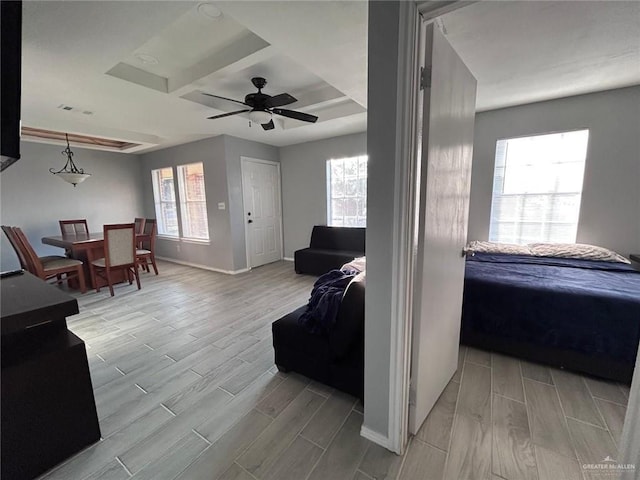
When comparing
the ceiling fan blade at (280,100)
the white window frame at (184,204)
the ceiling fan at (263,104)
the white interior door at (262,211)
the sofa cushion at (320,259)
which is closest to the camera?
the ceiling fan blade at (280,100)

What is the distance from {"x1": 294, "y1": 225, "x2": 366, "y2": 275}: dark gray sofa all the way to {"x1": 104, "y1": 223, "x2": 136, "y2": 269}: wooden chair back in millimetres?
2476

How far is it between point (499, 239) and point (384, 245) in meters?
3.39

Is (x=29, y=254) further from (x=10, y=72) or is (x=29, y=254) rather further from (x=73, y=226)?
(x=10, y=72)

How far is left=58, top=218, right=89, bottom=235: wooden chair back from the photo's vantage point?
4777 millimetres

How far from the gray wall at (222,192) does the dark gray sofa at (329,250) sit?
1.22 metres

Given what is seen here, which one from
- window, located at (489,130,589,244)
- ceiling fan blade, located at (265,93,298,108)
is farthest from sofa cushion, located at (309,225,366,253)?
ceiling fan blade, located at (265,93,298,108)

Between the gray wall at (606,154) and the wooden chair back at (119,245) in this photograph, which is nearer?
the gray wall at (606,154)

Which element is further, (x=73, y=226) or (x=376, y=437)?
(x=73, y=226)

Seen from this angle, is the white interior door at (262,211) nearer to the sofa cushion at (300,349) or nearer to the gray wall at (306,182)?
the gray wall at (306,182)

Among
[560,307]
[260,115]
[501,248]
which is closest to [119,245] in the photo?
[260,115]

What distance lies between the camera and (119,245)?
3.69 m

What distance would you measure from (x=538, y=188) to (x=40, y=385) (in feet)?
16.2

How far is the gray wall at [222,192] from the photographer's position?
15.0ft

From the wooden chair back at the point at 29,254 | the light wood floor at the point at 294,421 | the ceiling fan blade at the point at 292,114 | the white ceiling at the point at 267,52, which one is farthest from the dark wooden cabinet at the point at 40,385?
the wooden chair back at the point at 29,254
